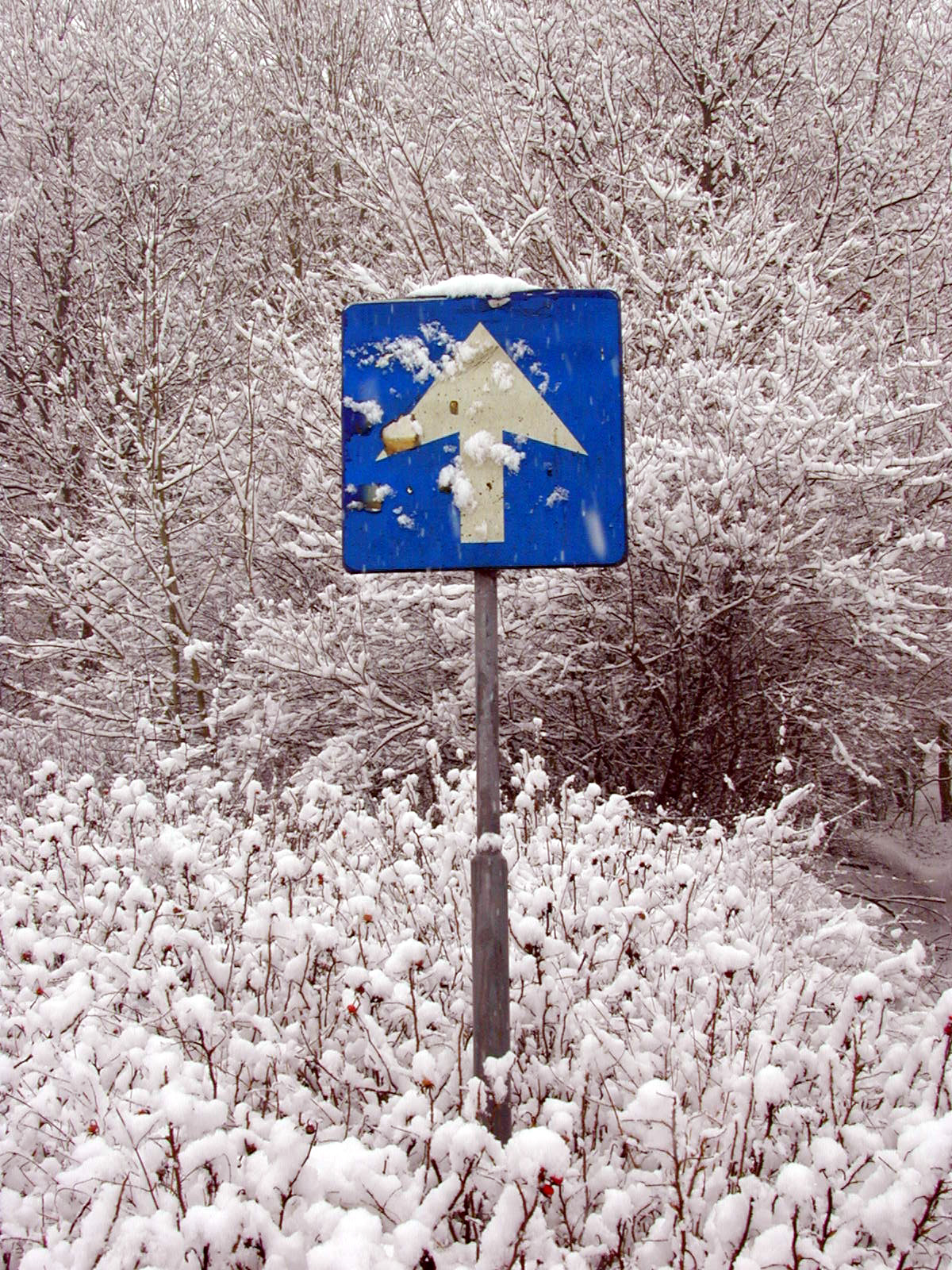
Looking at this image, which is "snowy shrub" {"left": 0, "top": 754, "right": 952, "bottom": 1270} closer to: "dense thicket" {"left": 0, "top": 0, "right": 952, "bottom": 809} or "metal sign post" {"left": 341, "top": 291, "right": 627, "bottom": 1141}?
"metal sign post" {"left": 341, "top": 291, "right": 627, "bottom": 1141}

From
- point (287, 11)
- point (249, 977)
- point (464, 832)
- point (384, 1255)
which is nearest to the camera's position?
point (384, 1255)

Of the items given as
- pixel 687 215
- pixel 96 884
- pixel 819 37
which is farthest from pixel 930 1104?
pixel 819 37

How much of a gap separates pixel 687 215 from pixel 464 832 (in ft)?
18.5

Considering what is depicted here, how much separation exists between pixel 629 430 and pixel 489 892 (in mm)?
4676

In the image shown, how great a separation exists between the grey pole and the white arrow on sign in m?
0.15

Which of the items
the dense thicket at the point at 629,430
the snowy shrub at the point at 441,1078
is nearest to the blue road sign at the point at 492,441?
the snowy shrub at the point at 441,1078

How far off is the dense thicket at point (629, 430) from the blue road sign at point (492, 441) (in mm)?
2983

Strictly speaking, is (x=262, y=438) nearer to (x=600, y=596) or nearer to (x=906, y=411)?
(x=600, y=596)

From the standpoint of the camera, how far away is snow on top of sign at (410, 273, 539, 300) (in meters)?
A: 1.90

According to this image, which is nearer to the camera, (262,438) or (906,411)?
(906,411)

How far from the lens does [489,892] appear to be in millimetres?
1899

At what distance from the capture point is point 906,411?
524 centimetres

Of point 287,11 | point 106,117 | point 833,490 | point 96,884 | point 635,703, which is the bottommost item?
point 96,884

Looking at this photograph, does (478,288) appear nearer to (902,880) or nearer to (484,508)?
(484,508)
